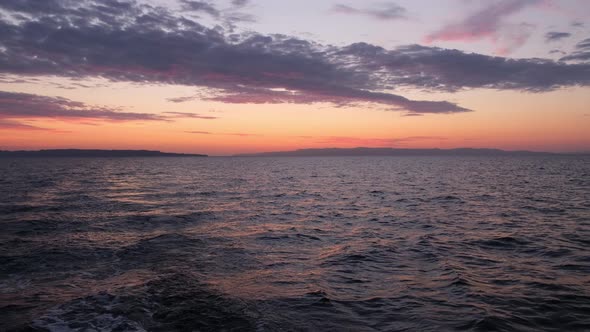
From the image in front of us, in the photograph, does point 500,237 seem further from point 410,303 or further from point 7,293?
point 7,293

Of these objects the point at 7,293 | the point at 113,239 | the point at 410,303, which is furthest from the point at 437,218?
the point at 7,293

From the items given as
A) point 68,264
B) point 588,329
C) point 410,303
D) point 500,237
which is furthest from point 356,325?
point 500,237

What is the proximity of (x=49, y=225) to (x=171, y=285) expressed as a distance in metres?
14.7

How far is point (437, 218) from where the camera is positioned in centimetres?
2661

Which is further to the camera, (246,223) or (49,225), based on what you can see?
(246,223)

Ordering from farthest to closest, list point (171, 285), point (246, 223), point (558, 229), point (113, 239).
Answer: point (246, 223) → point (558, 229) → point (113, 239) → point (171, 285)

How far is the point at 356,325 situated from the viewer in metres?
9.97

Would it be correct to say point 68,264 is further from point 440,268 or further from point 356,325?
point 440,268

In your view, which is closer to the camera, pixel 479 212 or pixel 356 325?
pixel 356 325

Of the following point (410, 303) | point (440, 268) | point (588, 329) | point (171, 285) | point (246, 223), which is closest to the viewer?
point (588, 329)

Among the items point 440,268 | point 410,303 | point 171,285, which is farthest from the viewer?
point 440,268

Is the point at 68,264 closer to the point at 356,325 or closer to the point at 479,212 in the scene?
the point at 356,325

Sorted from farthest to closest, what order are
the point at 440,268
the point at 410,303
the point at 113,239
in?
the point at 113,239
the point at 440,268
the point at 410,303

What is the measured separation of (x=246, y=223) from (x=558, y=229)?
756 inches
